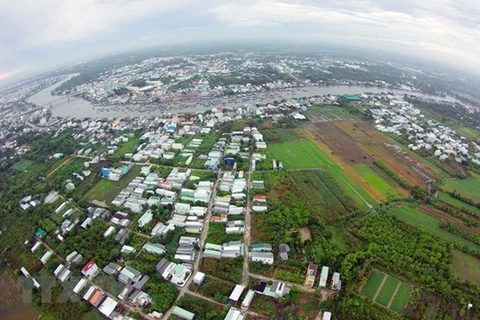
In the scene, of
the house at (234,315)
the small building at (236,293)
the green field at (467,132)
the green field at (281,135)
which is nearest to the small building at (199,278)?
the small building at (236,293)

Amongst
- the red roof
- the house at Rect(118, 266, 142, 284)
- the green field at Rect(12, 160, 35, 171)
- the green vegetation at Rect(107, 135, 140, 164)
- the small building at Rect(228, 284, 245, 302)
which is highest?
the green vegetation at Rect(107, 135, 140, 164)

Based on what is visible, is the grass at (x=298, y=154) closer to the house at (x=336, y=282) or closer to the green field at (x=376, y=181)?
the green field at (x=376, y=181)

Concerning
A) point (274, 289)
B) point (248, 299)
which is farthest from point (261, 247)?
point (248, 299)

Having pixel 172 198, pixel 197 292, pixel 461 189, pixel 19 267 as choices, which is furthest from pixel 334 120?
pixel 19 267

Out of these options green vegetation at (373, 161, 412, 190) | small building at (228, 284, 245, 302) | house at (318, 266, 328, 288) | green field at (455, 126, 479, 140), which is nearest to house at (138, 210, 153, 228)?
small building at (228, 284, 245, 302)

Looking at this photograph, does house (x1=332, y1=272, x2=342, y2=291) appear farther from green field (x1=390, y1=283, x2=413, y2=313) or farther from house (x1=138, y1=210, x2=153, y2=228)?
house (x1=138, y1=210, x2=153, y2=228)

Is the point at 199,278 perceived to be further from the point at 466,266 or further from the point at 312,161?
the point at 312,161
